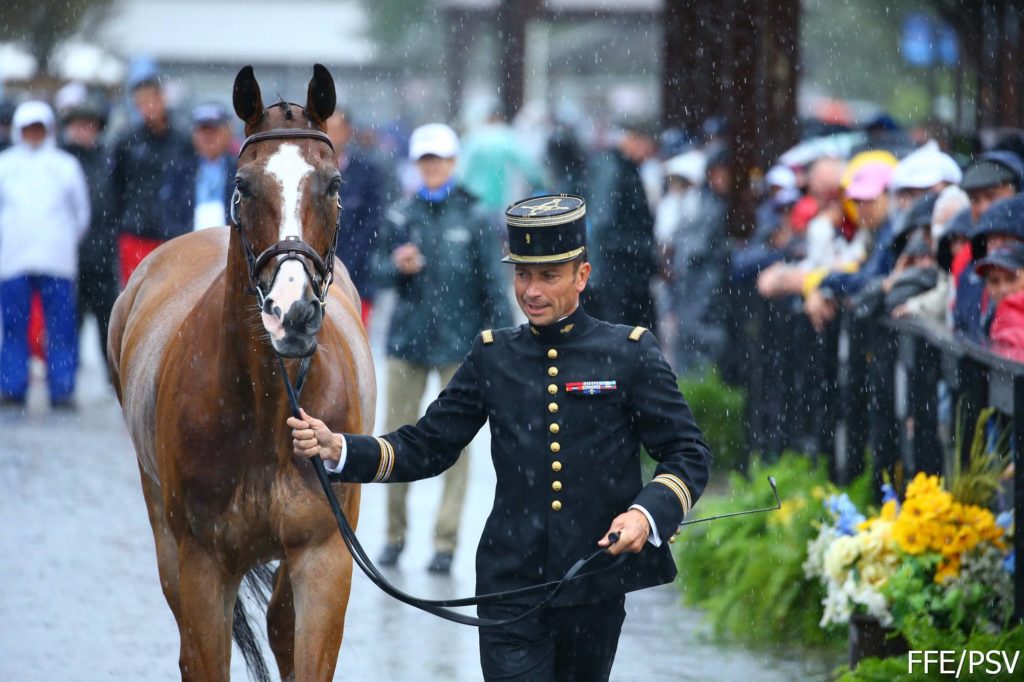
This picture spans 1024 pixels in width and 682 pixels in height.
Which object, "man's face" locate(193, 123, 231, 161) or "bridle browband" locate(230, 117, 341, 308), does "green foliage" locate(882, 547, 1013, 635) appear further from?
"man's face" locate(193, 123, 231, 161)

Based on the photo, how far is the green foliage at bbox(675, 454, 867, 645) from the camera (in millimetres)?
8047

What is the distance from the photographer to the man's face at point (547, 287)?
15.9 ft

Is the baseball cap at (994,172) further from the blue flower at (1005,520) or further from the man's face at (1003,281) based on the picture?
the blue flower at (1005,520)

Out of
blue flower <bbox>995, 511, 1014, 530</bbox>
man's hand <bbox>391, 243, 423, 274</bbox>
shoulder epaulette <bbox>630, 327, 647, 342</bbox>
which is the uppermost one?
shoulder epaulette <bbox>630, 327, 647, 342</bbox>

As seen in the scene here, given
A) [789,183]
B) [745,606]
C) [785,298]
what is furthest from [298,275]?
[789,183]

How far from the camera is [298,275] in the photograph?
491 cm

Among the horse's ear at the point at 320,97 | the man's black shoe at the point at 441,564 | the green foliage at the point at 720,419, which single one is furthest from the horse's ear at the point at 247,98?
the green foliage at the point at 720,419

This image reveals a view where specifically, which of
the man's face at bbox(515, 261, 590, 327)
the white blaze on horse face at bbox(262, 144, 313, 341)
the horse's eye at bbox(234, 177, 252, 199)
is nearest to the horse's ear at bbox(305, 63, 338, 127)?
the white blaze on horse face at bbox(262, 144, 313, 341)

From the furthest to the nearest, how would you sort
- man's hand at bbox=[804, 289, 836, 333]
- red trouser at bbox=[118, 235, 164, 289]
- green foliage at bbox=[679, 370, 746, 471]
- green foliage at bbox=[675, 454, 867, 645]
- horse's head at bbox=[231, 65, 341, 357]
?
1. red trouser at bbox=[118, 235, 164, 289]
2. green foliage at bbox=[679, 370, 746, 471]
3. man's hand at bbox=[804, 289, 836, 333]
4. green foliage at bbox=[675, 454, 867, 645]
5. horse's head at bbox=[231, 65, 341, 357]

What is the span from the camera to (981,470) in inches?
271

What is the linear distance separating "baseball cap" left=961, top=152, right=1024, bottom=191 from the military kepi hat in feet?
14.1

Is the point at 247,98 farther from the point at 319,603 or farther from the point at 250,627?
the point at 250,627

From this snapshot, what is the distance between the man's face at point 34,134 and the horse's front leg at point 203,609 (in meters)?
10.4

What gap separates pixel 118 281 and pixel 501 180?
5.50 meters
